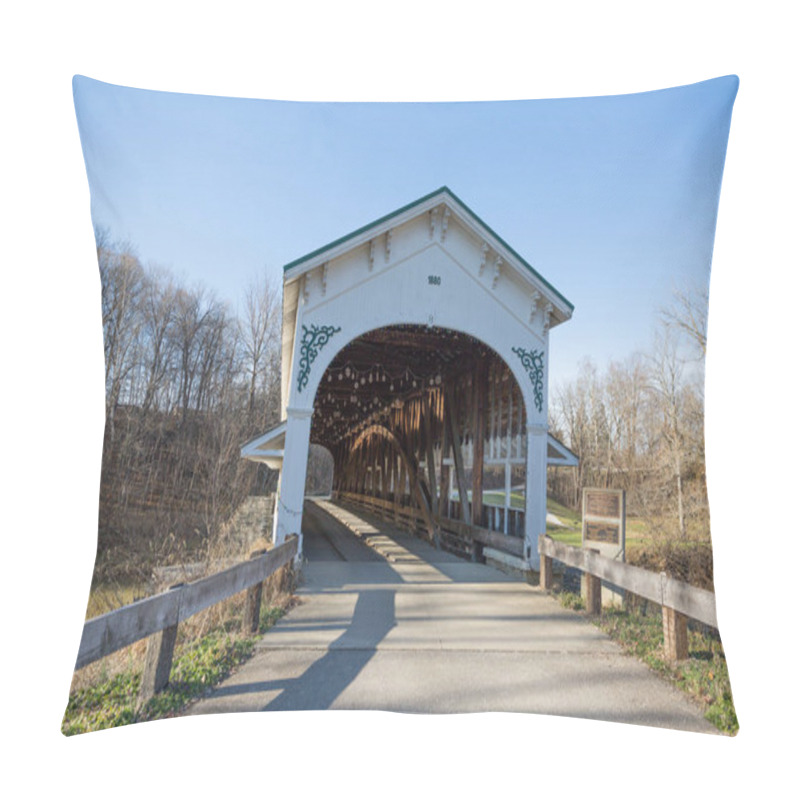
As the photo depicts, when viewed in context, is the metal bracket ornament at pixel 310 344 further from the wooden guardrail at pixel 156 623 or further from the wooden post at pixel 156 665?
the wooden post at pixel 156 665

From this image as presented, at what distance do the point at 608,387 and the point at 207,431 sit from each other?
10578mm

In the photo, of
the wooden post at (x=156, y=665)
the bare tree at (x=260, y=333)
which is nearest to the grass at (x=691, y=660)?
→ the wooden post at (x=156, y=665)

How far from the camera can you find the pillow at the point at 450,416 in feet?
11.4

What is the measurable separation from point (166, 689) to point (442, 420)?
9.06m

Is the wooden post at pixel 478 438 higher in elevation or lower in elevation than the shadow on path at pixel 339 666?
higher

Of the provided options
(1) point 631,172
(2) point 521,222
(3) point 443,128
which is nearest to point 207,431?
(2) point 521,222

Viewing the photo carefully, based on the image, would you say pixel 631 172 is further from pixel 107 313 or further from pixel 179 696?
pixel 107 313

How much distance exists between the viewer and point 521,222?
5.72m

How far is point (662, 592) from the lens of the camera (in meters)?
4.02

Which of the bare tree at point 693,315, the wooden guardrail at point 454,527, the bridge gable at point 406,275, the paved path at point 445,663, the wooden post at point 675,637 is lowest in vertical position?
the paved path at point 445,663

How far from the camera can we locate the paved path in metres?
3.25

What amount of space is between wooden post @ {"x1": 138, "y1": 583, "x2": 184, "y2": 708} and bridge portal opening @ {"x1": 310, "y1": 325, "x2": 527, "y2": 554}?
5.57 m

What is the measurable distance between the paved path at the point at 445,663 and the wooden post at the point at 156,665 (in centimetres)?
35

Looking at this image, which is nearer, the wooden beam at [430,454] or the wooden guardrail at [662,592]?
the wooden guardrail at [662,592]
